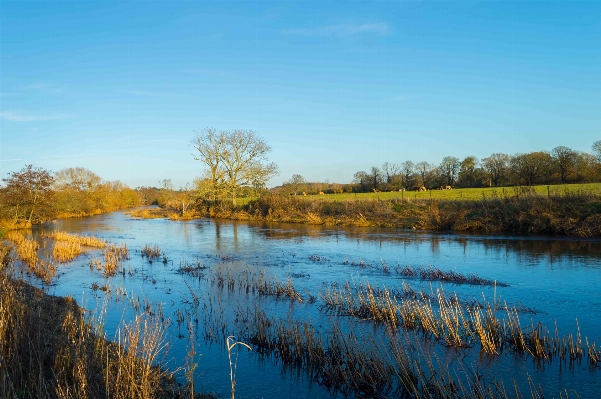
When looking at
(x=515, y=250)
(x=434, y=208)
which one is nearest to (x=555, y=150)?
(x=434, y=208)

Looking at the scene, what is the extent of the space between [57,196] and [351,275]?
51350mm

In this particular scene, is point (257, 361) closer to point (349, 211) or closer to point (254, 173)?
point (349, 211)

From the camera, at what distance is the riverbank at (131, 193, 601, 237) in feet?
95.7

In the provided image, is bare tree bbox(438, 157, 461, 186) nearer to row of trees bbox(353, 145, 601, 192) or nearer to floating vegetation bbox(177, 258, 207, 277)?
row of trees bbox(353, 145, 601, 192)

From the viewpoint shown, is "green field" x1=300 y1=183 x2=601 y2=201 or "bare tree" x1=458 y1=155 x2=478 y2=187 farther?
"bare tree" x1=458 y1=155 x2=478 y2=187

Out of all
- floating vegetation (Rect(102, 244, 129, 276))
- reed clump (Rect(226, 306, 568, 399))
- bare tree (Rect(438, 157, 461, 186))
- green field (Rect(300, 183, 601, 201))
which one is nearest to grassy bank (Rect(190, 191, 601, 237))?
green field (Rect(300, 183, 601, 201))

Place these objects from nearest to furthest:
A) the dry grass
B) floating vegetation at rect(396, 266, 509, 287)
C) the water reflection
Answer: the dry grass → floating vegetation at rect(396, 266, 509, 287) → the water reflection

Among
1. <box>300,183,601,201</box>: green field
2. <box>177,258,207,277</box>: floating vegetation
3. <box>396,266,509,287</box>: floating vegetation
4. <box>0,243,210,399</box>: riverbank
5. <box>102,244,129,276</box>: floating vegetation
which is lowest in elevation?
<box>396,266,509,287</box>: floating vegetation

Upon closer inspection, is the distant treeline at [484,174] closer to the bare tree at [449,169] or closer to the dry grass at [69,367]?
the bare tree at [449,169]

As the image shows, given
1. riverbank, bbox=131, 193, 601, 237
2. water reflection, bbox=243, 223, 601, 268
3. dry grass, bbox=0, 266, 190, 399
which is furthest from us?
riverbank, bbox=131, 193, 601, 237

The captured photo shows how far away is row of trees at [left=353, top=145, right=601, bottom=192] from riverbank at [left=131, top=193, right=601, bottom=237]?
93.0 ft

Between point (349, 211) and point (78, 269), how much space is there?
28310 mm

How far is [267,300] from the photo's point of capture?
43.1 feet

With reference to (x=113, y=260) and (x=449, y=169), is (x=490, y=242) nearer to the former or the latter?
(x=113, y=260)
